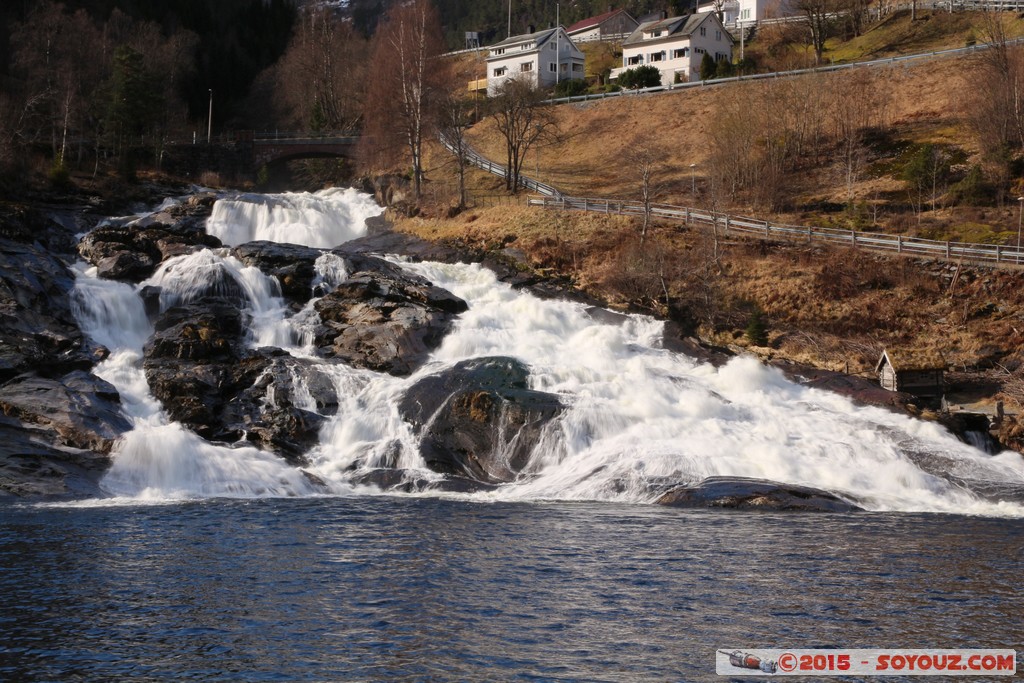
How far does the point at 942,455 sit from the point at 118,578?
24.9 metres

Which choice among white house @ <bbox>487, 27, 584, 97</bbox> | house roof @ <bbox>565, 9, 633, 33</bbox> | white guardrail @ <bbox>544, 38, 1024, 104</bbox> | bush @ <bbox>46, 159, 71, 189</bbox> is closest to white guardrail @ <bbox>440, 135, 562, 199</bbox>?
white guardrail @ <bbox>544, 38, 1024, 104</bbox>

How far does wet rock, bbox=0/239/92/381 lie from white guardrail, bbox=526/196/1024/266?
88.6 ft

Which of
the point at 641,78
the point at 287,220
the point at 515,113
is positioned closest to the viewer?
the point at 287,220

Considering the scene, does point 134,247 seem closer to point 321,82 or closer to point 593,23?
point 321,82

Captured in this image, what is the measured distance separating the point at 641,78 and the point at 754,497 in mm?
62622

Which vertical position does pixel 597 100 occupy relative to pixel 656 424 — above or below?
above

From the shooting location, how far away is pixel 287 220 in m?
57.1

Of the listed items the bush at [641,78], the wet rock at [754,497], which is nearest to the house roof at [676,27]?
the bush at [641,78]

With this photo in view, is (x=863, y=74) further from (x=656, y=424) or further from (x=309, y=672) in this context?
(x=309, y=672)

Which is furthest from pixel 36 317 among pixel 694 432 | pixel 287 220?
pixel 694 432

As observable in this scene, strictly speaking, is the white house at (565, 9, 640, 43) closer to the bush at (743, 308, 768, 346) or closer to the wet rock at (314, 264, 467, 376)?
the bush at (743, 308, 768, 346)

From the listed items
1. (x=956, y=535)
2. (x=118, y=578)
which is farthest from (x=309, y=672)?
(x=956, y=535)

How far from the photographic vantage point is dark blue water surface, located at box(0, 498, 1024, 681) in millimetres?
15602

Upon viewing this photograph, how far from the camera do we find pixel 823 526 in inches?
992
